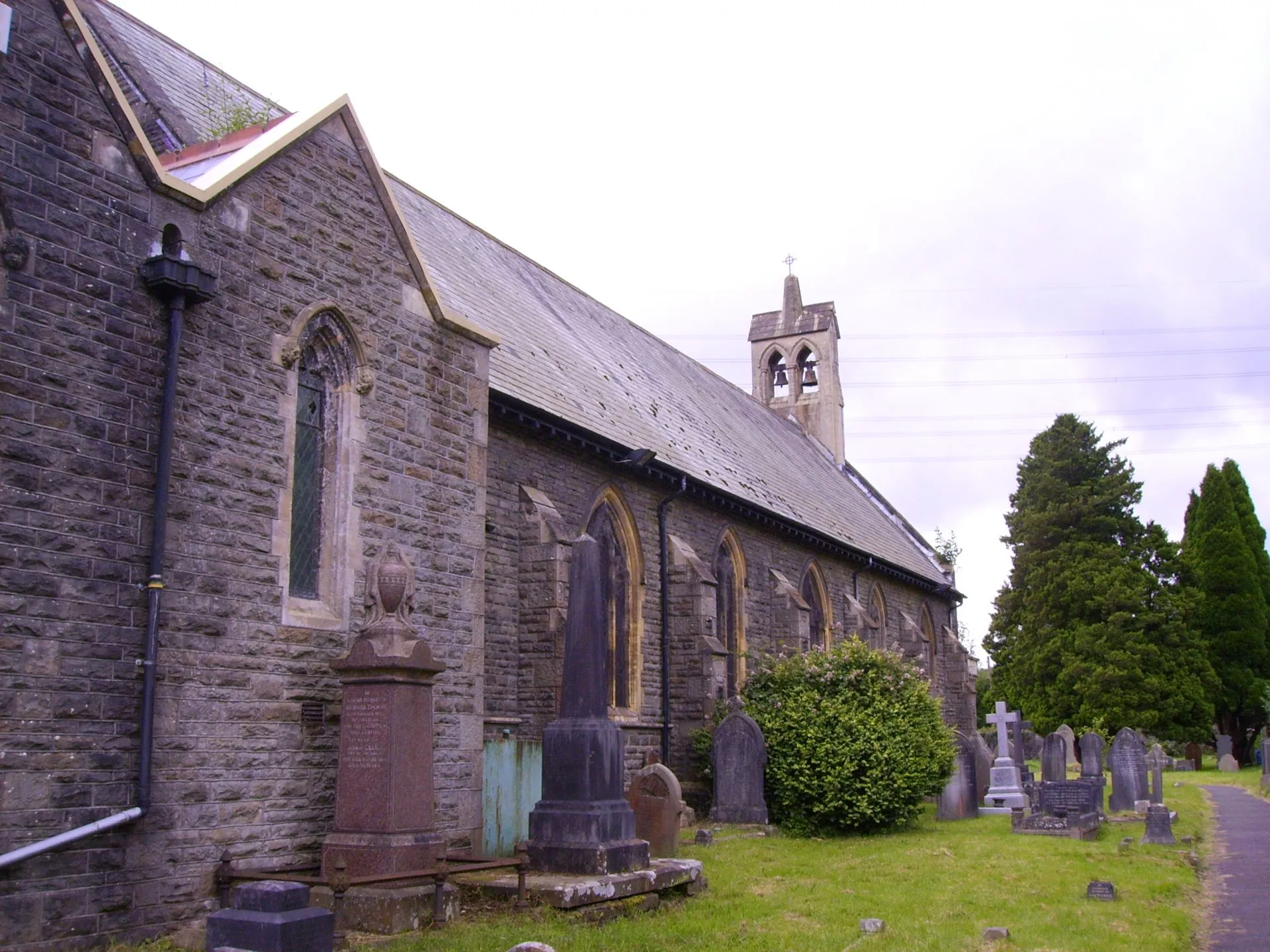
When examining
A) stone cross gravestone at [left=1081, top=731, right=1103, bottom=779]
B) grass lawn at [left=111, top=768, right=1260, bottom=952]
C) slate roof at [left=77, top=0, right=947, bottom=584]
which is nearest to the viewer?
grass lawn at [left=111, top=768, right=1260, bottom=952]

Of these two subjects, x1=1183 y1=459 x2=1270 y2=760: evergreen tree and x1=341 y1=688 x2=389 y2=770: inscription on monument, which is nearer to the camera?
x1=341 y1=688 x2=389 y2=770: inscription on monument

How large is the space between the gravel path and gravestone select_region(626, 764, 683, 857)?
554cm

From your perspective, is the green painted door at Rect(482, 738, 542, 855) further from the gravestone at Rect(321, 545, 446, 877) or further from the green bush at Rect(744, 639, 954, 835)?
the green bush at Rect(744, 639, 954, 835)

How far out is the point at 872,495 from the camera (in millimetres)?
37938

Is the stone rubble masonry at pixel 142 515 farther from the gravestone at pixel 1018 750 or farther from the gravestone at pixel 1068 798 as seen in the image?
the gravestone at pixel 1018 750

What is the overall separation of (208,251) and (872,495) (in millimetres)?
30487

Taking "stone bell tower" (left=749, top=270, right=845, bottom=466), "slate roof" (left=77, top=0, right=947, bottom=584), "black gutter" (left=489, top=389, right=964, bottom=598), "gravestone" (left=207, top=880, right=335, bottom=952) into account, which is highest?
"stone bell tower" (left=749, top=270, right=845, bottom=466)

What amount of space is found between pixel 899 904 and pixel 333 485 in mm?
6512

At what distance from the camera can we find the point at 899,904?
11008 mm

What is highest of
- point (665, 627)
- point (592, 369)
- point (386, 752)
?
point (592, 369)

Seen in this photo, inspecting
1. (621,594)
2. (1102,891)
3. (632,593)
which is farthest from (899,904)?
(632,593)

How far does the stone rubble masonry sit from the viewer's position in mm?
7883

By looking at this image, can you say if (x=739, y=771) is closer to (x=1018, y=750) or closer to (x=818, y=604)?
(x=818, y=604)

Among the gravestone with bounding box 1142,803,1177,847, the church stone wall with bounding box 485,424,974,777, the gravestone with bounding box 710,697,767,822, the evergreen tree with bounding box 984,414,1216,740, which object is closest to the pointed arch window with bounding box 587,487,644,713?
the church stone wall with bounding box 485,424,974,777
